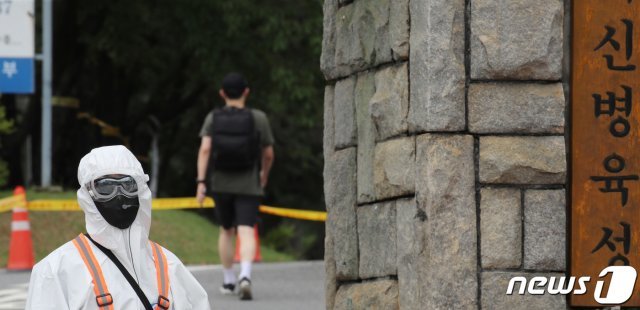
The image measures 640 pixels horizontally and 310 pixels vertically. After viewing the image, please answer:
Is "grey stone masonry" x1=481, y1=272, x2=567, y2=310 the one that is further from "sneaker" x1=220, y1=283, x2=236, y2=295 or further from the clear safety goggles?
"sneaker" x1=220, y1=283, x2=236, y2=295

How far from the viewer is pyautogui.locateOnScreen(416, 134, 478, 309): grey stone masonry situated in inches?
264

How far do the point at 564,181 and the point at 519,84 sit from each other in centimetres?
47

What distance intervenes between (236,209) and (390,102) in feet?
17.8

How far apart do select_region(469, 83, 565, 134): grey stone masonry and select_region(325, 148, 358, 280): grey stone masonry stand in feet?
3.66

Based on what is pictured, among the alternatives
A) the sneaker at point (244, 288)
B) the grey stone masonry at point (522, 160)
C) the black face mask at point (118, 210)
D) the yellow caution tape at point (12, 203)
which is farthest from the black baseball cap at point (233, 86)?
the black face mask at point (118, 210)

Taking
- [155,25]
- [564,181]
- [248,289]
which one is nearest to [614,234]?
[564,181]

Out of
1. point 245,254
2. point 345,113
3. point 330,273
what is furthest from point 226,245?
point 345,113

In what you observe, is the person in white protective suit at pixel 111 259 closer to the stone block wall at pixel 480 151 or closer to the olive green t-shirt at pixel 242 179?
the stone block wall at pixel 480 151

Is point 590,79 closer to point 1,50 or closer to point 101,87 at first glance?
point 1,50

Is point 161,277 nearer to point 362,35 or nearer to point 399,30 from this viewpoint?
point 399,30

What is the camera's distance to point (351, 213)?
7.75 meters

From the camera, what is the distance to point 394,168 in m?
7.06

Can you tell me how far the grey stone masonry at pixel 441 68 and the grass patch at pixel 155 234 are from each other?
1160cm

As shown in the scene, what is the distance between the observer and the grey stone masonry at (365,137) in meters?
7.43
